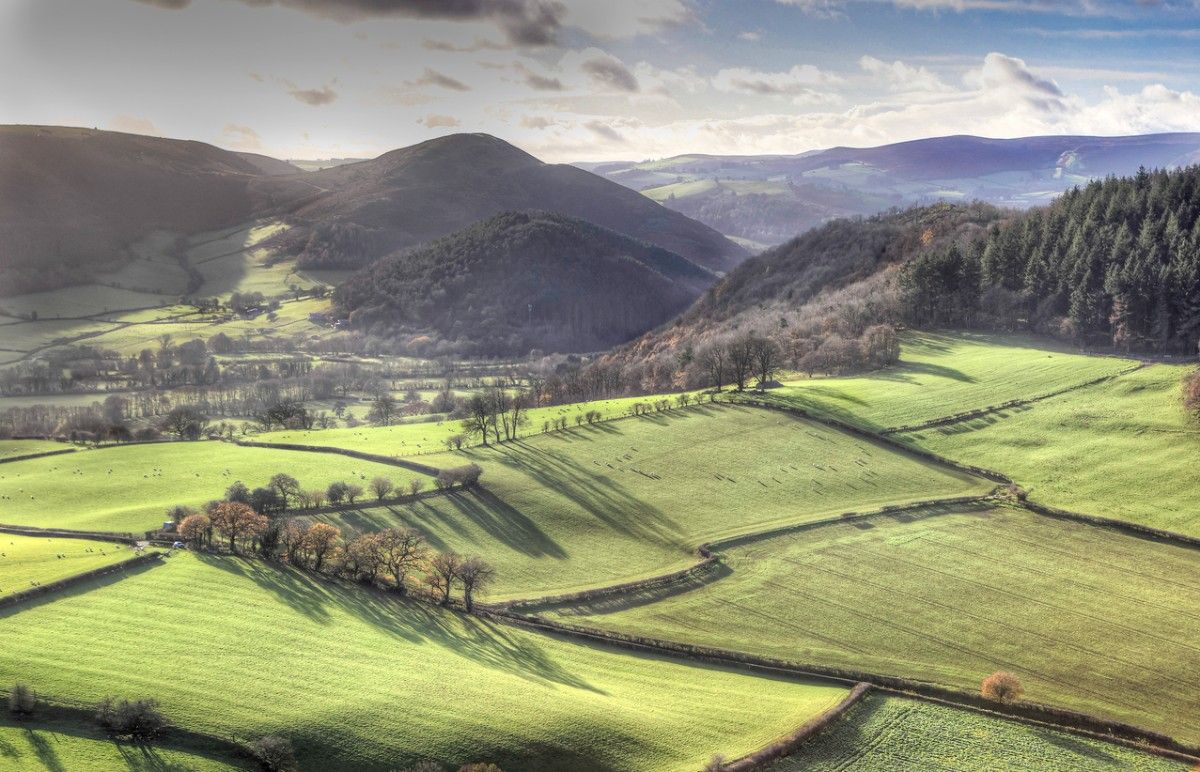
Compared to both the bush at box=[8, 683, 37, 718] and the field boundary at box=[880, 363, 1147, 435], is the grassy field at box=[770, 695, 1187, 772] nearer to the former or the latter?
the bush at box=[8, 683, 37, 718]

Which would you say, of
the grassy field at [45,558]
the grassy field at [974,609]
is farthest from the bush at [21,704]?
the grassy field at [974,609]

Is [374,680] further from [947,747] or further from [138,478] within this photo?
[138,478]

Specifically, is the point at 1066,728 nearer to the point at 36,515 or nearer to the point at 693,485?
the point at 693,485

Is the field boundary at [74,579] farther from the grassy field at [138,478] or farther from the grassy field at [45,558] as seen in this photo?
the grassy field at [138,478]

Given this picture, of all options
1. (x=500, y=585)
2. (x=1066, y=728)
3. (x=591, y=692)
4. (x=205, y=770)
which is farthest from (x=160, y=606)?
(x=1066, y=728)

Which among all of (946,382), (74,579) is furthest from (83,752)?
(946,382)
